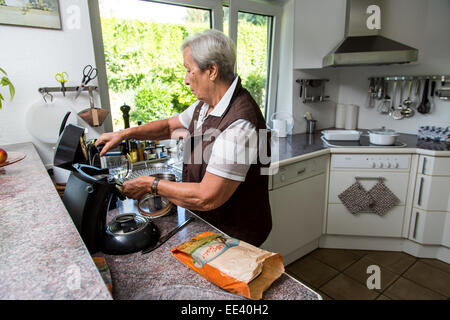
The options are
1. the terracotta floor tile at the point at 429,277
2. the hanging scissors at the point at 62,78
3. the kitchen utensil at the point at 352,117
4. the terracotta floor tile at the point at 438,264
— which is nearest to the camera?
the hanging scissors at the point at 62,78

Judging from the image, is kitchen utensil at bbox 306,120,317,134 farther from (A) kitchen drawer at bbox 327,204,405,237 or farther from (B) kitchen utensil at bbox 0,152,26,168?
(B) kitchen utensil at bbox 0,152,26,168

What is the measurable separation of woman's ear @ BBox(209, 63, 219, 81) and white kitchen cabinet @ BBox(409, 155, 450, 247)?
1806 mm

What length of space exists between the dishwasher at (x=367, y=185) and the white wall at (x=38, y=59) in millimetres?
1842

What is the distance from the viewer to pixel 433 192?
2086 millimetres

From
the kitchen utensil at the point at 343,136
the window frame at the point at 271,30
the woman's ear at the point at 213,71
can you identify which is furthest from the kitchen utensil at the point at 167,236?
the window frame at the point at 271,30

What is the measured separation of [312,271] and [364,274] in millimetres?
370

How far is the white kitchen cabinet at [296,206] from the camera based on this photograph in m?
1.93

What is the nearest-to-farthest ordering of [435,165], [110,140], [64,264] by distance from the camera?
[64,264] < [110,140] < [435,165]

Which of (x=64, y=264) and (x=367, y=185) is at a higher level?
(x=64, y=264)

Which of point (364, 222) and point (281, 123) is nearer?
point (364, 222)

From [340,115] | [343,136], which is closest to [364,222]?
[343,136]

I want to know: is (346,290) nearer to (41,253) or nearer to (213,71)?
(213,71)

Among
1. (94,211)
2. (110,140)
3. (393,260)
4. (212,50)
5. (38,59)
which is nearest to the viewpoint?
(94,211)

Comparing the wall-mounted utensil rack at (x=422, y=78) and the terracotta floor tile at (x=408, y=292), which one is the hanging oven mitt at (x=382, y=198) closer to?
the terracotta floor tile at (x=408, y=292)
